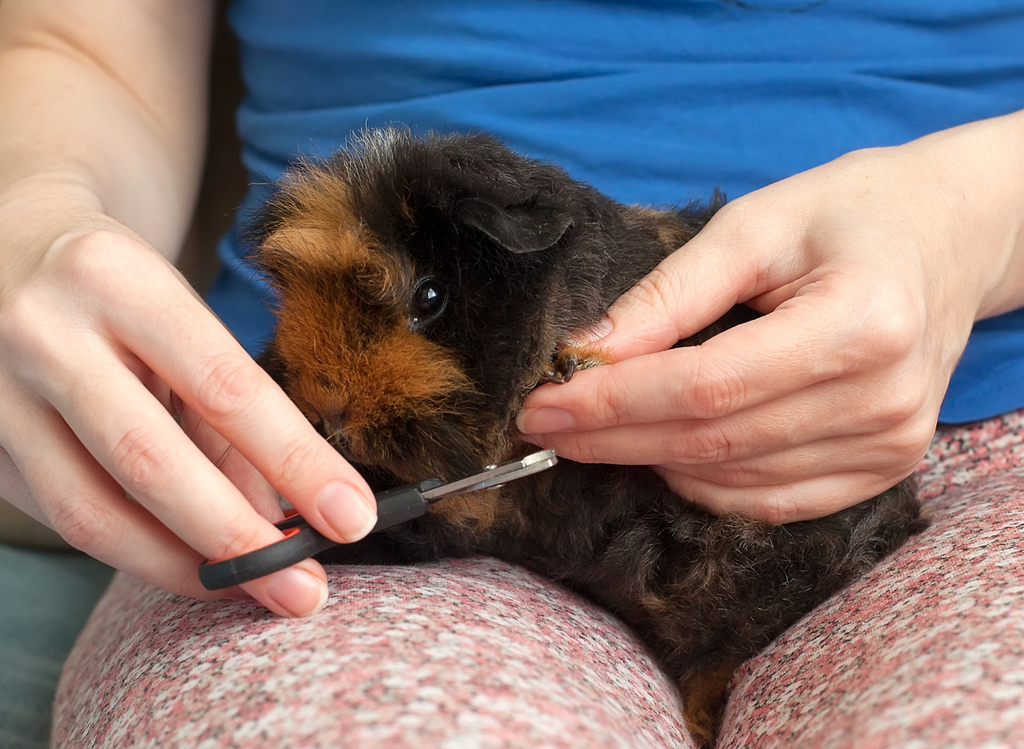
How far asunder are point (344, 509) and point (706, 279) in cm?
56

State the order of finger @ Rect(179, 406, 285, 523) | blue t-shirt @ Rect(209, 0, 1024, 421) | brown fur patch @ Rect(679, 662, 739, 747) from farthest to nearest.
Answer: blue t-shirt @ Rect(209, 0, 1024, 421) → brown fur patch @ Rect(679, 662, 739, 747) → finger @ Rect(179, 406, 285, 523)

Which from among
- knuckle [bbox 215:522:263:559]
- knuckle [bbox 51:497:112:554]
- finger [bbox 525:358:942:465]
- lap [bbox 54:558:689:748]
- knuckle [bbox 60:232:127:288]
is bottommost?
lap [bbox 54:558:689:748]

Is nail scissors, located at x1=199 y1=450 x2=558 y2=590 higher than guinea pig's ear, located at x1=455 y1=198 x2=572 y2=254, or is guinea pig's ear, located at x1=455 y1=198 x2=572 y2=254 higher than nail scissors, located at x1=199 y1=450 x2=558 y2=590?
guinea pig's ear, located at x1=455 y1=198 x2=572 y2=254

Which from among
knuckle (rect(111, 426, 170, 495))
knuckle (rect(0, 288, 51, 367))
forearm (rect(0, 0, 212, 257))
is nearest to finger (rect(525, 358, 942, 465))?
knuckle (rect(111, 426, 170, 495))

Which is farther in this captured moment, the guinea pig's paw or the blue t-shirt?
the blue t-shirt

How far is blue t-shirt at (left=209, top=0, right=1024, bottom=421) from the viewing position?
1.43 meters

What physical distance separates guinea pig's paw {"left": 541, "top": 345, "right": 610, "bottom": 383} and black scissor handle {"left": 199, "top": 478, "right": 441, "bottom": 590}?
8.6 inches

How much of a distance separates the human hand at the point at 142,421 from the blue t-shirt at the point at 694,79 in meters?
0.59

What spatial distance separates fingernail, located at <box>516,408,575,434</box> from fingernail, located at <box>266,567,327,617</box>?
34cm

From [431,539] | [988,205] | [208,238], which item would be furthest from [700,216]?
[208,238]

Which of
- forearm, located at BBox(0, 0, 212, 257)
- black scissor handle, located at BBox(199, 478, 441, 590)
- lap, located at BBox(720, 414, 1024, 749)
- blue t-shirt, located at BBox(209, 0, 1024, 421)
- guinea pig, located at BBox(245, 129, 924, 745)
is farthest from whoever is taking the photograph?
blue t-shirt, located at BBox(209, 0, 1024, 421)

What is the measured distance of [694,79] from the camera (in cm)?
143

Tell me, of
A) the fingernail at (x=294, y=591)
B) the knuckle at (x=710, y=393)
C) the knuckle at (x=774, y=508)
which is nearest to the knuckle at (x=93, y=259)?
the fingernail at (x=294, y=591)

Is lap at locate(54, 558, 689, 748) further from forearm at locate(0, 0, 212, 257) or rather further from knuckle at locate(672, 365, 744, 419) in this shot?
forearm at locate(0, 0, 212, 257)
